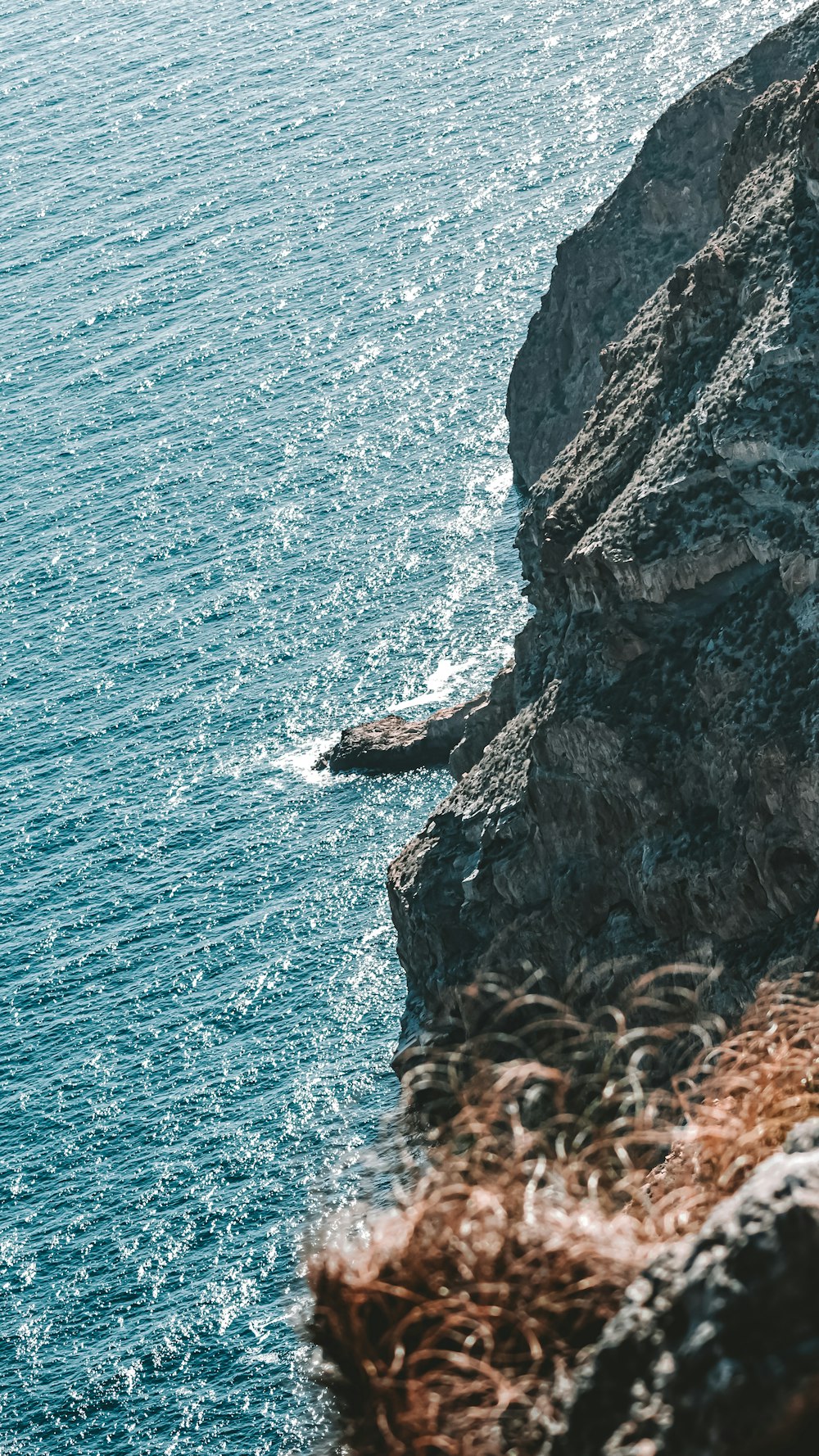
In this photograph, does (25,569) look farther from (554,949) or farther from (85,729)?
(554,949)

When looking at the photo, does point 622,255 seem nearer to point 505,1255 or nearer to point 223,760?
point 223,760

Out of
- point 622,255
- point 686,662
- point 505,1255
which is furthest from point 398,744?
point 505,1255

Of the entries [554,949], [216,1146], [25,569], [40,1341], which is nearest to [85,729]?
[25,569]

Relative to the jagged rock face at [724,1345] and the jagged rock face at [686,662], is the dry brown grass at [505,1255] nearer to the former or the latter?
the jagged rock face at [724,1345]

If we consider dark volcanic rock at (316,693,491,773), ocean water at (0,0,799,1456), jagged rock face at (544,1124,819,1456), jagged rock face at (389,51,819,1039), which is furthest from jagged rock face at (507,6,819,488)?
jagged rock face at (544,1124,819,1456)

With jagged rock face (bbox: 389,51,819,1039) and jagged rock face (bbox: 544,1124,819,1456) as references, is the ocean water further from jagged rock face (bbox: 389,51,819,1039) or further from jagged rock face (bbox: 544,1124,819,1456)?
jagged rock face (bbox: 544,1124,819,1456)

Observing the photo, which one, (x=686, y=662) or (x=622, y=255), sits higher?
(x=622, y=255)
